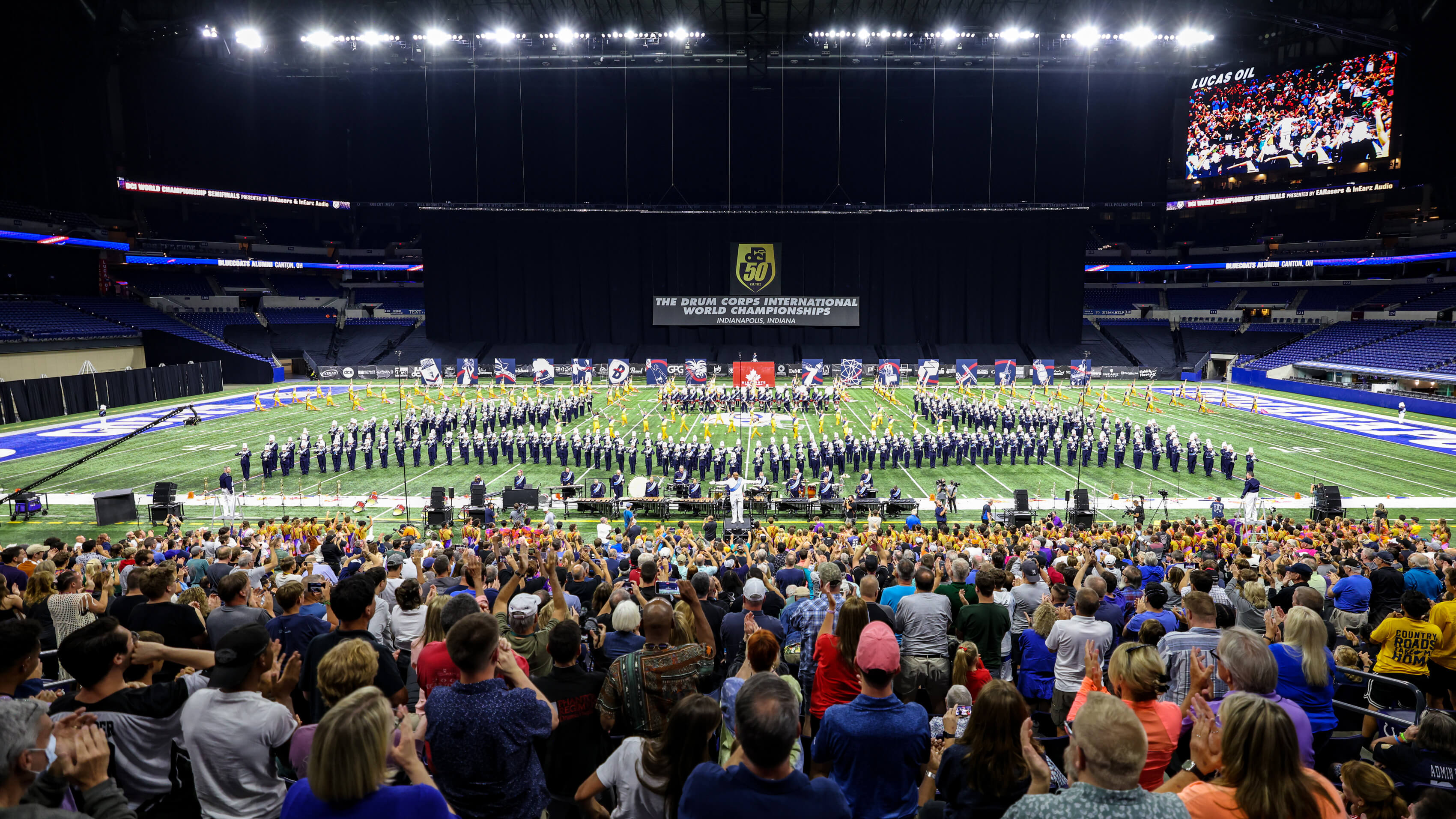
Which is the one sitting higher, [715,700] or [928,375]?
[715,700]

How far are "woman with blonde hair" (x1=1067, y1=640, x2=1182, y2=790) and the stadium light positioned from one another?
4160cm

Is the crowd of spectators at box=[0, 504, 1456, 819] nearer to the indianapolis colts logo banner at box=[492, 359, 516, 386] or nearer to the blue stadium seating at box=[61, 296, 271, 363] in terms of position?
the indianapolis colts logo banner at box=[492, 359, 516, 386]

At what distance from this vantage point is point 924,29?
37.4 metres

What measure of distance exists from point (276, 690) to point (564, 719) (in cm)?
132

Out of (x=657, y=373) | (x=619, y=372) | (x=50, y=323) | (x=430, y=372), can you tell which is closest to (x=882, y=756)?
(x=657, y=373)

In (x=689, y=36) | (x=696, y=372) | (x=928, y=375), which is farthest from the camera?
(x=689, y=36)

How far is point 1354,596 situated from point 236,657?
28.7ft

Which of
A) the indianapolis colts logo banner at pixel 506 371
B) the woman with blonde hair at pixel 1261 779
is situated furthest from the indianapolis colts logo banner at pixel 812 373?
the woman with blonde hair at pixel 1261 779

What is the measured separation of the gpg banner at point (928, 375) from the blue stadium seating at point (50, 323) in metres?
40.1

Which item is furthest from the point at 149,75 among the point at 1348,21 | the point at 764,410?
the point at 1348,21

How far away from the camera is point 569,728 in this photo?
3588mm

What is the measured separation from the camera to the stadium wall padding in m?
32.4

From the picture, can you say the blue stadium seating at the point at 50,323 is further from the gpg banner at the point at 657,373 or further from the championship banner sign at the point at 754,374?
the championship banner sign at the point at 754,374

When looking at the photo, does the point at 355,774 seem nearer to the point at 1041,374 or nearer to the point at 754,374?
the point at 754,374
